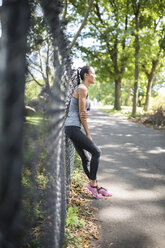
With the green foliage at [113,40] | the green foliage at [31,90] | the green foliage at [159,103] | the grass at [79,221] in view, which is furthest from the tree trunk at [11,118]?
the green foliage at [113,40]

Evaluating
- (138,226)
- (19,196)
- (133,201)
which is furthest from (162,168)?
(19,196)

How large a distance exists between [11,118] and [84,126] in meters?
3.04

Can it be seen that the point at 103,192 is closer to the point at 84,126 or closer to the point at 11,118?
the point at 84,126

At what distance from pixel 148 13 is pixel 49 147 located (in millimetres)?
20339

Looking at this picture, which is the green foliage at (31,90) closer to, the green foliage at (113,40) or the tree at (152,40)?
the tree at (152,40)

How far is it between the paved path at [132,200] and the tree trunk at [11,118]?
2225mm

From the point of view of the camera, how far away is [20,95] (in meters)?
0.65

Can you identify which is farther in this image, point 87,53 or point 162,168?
point 87,53

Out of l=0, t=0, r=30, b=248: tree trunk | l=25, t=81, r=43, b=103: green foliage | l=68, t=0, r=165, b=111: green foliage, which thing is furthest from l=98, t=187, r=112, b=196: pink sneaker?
l=68, t=0, r=165, b=111: green foliage

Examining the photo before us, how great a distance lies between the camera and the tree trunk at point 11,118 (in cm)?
62

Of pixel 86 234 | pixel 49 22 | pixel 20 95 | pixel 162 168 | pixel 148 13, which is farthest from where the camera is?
pixel 148 13

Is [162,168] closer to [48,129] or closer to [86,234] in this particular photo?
[86,234]

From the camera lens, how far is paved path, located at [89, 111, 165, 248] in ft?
8.94

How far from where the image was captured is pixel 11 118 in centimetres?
63
